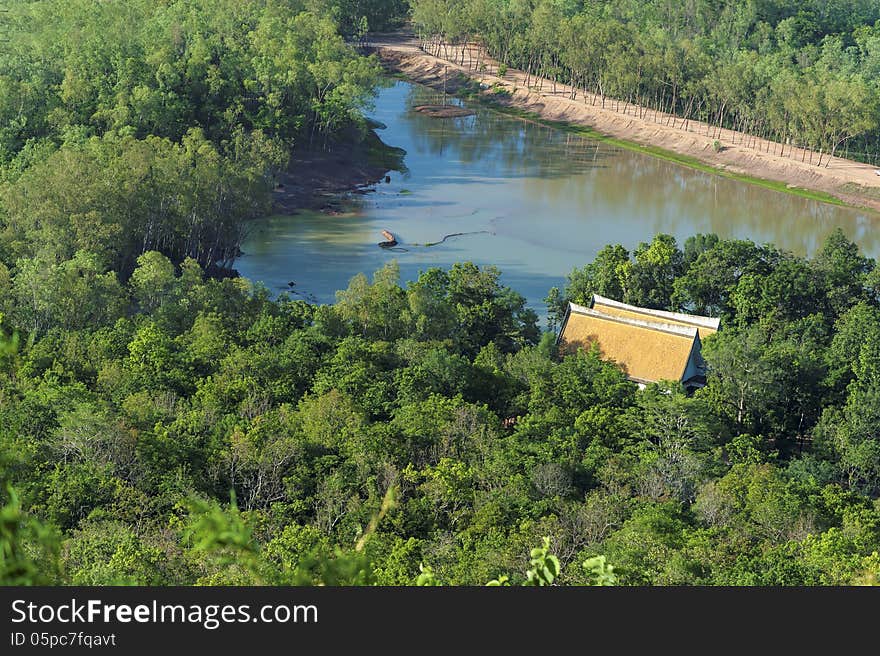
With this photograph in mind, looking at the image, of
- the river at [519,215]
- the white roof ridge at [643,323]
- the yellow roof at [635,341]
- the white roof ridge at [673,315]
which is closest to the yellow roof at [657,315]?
the white roof ridge at [673,315]

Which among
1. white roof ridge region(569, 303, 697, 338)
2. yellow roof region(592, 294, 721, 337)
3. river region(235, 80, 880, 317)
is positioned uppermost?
white roof ridge region(569, 303, 697, 338)

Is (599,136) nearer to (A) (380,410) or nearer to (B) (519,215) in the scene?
(B) (519,215)

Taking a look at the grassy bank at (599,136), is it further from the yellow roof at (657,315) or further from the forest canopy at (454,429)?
the yellow roof at (657,315)

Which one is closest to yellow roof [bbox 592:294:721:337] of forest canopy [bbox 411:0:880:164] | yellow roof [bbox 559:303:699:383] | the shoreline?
yellow roof [bbox 559:303:699:383]

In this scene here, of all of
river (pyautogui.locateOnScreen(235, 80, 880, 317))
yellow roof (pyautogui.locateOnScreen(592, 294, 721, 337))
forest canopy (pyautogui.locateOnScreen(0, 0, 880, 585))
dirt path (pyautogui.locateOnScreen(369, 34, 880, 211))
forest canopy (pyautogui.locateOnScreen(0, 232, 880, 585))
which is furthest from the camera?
dirt path (pyautogui.locateOnScreen(369, 34, 880, 211))

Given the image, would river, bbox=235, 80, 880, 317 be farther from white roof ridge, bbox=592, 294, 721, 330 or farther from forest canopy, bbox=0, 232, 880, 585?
forest canopy, bbox=0, 232, 880, 585

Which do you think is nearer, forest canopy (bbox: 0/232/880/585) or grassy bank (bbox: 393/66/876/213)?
forest canopy (bbox: 0/232/880/585)
